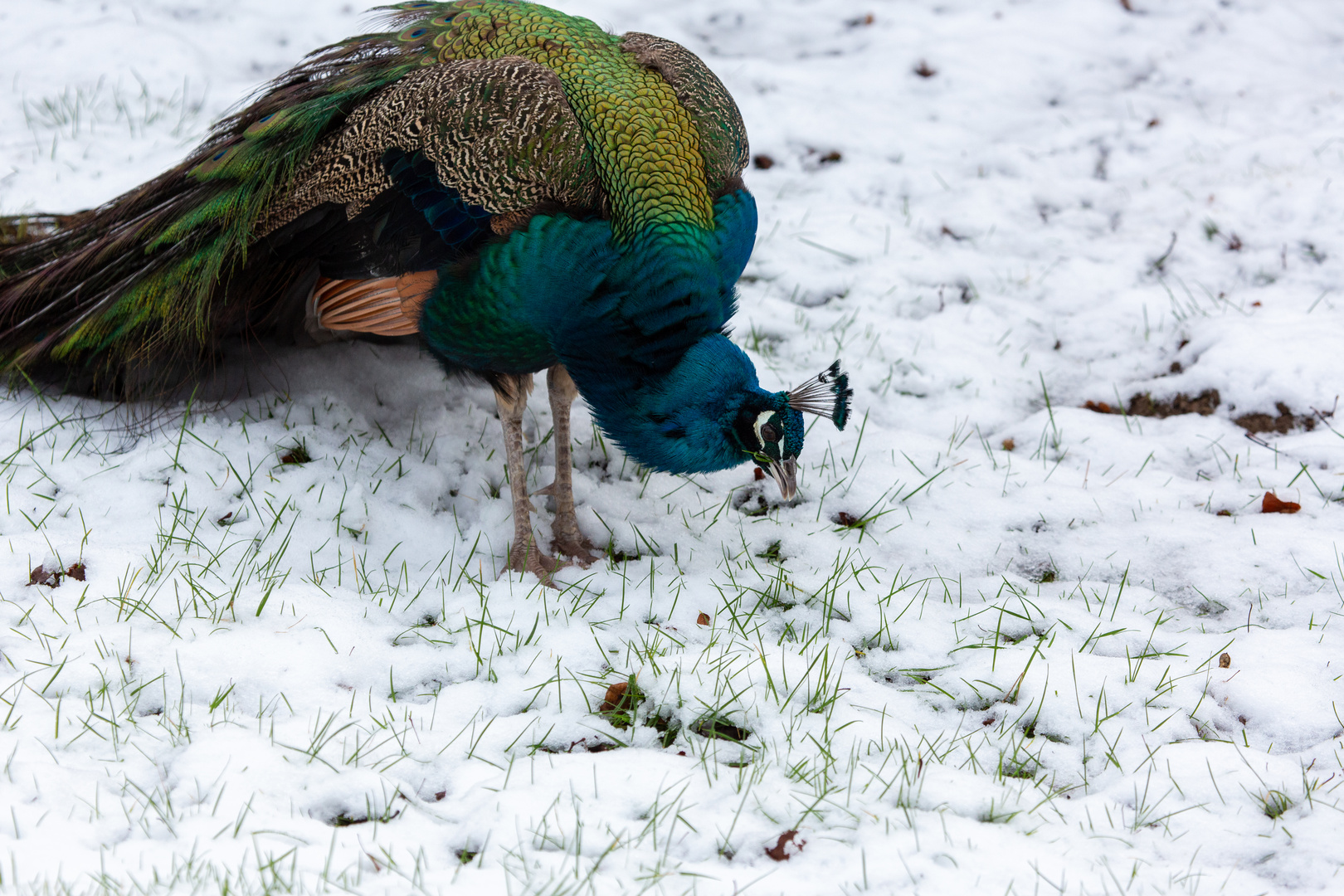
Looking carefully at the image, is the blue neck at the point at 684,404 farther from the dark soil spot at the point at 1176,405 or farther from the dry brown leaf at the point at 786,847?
the dark soil spot at the point at 1176,405

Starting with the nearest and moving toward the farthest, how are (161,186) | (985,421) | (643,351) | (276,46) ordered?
1. (643,351)
2. (161,186)
3. (985,421)
4. (276,46)

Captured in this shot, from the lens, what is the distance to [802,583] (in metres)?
3.17

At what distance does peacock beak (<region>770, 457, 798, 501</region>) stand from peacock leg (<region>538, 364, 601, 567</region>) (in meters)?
0.72

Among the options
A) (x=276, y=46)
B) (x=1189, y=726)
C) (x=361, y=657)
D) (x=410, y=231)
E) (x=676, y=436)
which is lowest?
(x=1189, y=726)

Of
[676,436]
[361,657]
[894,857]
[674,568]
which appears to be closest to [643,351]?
[676,436]

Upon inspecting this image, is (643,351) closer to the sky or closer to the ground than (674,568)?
closer to the sky

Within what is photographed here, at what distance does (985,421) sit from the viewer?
410 centimetres

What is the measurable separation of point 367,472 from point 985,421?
2.36 m

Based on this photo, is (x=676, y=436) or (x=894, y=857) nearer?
(x=894, y=857)

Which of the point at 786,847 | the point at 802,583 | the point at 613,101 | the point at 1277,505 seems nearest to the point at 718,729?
the point at 786,847

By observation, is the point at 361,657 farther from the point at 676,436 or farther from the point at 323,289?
the point at 323,289

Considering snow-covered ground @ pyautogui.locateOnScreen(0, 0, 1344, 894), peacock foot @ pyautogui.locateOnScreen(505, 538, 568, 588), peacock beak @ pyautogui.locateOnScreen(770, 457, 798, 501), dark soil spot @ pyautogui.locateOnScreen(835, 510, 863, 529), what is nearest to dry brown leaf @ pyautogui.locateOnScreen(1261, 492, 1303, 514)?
snow-covered ground @ pyautogui.locateOnScreen(0, 0, 1344, 894)

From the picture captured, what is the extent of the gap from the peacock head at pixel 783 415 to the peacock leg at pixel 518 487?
79 cm

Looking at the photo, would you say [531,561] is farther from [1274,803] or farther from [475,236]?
[1274,803]
